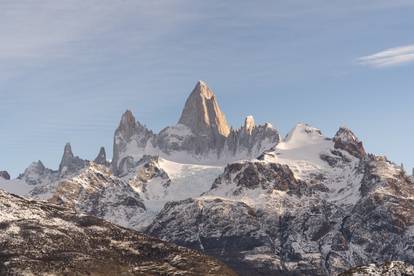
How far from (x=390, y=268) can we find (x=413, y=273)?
4.45m

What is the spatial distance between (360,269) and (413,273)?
1019cm

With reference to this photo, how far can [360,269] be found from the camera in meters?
177

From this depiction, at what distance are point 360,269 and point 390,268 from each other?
582 cm

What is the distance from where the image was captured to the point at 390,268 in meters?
175

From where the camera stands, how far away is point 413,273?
173875 millimetres
